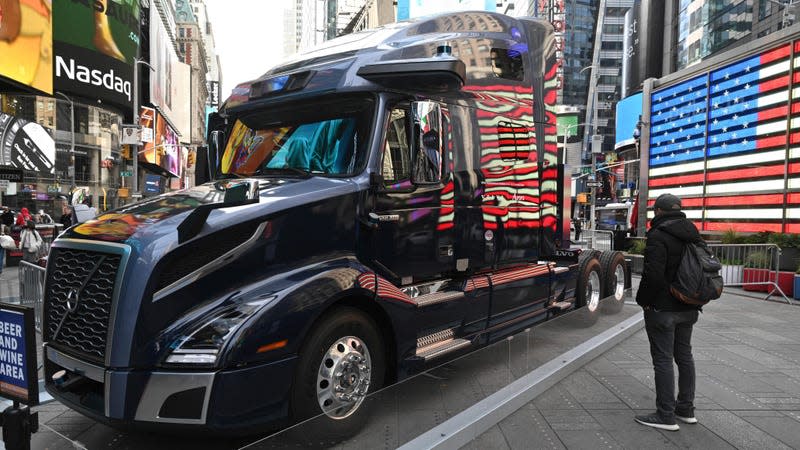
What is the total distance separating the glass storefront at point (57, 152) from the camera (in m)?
31.4

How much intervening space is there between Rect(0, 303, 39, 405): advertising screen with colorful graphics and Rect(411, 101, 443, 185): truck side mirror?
298 cm

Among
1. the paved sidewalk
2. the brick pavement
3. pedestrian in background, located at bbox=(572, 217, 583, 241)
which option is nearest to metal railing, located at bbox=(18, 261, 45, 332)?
the brick pavement

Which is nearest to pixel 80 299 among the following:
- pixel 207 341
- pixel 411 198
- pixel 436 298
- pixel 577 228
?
pixel 207 341

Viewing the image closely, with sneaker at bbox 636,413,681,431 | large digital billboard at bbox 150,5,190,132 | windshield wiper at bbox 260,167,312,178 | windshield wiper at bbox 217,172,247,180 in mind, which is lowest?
sneaker at bbox 636,413,681,431

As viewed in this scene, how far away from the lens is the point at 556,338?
607 cm

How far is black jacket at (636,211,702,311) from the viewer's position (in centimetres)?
410

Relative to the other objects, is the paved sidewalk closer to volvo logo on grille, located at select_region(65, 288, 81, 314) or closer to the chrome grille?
the chrome grille

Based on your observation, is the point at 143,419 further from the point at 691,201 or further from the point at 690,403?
the point at 691,201

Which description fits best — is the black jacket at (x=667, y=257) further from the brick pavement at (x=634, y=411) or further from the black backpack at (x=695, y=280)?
the brick pavement at (x=634, y=411)

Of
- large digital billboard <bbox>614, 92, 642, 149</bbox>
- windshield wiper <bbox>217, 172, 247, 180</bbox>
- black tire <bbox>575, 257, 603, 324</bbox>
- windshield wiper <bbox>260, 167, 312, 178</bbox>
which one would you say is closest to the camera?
windshield wiper <bbox>260, 167, 312, 178</bbox>

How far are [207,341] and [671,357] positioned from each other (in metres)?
3.51

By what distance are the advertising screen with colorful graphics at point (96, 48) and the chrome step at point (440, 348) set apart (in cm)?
3859

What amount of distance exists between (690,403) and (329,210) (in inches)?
130

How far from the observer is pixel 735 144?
14594 mm
